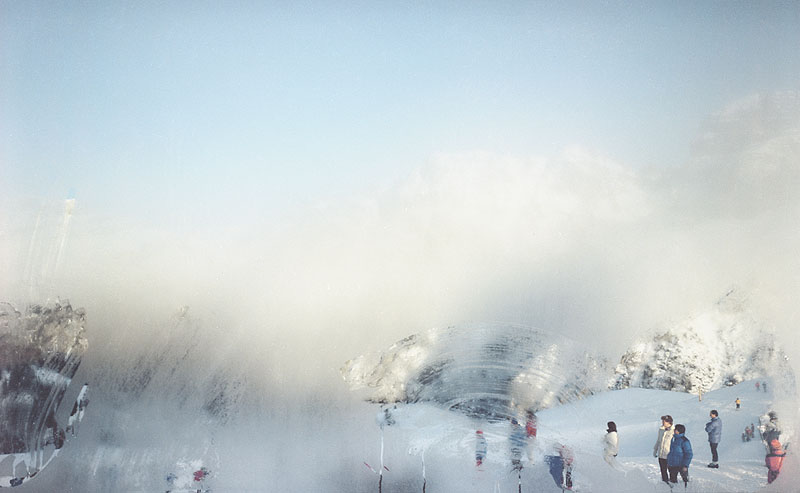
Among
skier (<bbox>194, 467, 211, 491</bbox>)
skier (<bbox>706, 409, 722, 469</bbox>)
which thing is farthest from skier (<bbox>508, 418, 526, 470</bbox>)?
skier (<bbox>194, 467, 211, 491</bbox>)

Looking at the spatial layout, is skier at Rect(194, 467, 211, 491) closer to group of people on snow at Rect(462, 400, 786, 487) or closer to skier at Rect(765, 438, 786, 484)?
group of people on snow at Rect(462, 400, 786, 487)

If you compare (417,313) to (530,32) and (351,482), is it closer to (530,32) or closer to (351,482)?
(351,482)

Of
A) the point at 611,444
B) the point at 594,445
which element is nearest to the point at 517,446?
the point at 594,445

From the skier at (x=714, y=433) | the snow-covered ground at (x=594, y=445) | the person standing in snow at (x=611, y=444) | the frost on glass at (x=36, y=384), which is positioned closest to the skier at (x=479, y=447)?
the snow-covered ground at (x=594, y=445)

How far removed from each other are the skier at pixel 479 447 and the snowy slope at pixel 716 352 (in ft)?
3.80

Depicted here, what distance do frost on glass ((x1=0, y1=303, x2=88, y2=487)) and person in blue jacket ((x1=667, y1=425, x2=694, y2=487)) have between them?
4.07m

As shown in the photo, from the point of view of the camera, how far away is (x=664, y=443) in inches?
159

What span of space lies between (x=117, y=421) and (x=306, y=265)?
1.76m

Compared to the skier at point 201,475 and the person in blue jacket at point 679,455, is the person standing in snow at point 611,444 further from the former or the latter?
the skier at point 201,475

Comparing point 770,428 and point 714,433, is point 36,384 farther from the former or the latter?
point 770,428

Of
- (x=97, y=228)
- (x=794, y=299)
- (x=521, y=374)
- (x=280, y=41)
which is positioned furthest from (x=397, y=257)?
(x=794, y=299)

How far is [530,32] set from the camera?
14.1 ft

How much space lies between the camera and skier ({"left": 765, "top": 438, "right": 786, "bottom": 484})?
13.2ft

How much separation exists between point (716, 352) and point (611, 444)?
→ 92 centimetres
